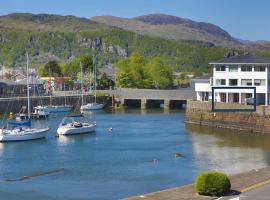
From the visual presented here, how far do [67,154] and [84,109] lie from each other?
2010 inches

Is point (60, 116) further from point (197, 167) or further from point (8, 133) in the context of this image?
point (197, 167)

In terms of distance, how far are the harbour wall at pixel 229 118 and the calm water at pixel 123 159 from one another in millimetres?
2373

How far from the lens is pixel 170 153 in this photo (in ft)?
184

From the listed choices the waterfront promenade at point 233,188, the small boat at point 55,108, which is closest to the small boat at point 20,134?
the small boat at point 55,108

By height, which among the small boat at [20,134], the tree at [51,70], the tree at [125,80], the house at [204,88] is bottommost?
the small boat at [20,134]

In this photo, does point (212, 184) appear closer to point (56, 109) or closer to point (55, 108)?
point (55, 108)

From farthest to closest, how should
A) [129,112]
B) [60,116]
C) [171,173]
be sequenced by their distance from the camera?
[129,112]
[60,116]
[171,173]

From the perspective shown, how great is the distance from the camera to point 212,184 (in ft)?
98.0

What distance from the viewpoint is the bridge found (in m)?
110

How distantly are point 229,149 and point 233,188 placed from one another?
26.9 meters

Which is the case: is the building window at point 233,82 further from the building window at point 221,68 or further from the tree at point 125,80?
the tree at point 125,80

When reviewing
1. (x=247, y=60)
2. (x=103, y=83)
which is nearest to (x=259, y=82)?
(x=247, y=60)

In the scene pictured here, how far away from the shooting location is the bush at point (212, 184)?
29.9 metres

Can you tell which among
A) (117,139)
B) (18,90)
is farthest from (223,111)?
(18,90)
